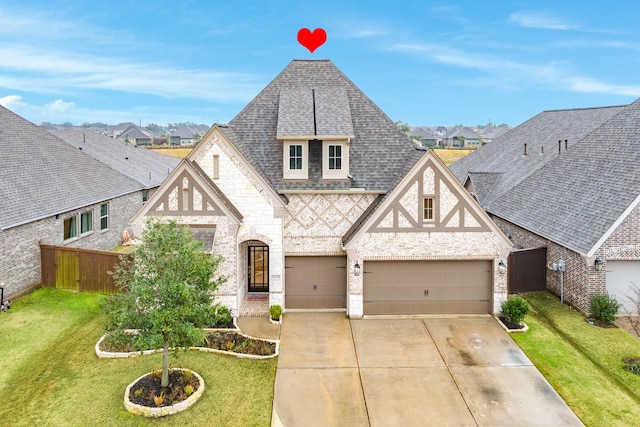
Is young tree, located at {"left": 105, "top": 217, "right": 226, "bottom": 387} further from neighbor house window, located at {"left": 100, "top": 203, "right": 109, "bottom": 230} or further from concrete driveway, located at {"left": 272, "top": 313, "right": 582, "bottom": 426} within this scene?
neighbor house window, located at {"left": 100, "top": 203, "right": 109, "bottom": 230}

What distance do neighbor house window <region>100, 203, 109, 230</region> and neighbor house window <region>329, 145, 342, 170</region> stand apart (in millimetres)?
15903

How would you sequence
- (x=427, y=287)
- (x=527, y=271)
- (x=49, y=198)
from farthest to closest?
(x=49, y=198) < (x=527, y=271) < (x=427, y=287)

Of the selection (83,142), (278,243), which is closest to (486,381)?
(278,243)

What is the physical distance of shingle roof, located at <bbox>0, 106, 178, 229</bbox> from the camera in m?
19.6

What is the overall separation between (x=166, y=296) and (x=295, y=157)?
9.25 metres

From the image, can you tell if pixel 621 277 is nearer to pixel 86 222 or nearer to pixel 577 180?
pixel 577 180

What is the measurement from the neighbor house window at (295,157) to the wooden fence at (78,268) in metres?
8.72

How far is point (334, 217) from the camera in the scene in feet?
60.0

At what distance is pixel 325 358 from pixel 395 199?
21.4 ft

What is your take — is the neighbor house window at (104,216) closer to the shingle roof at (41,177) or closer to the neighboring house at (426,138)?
the shingle roof at (41,177)

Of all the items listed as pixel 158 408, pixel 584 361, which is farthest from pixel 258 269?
pixel 584 361

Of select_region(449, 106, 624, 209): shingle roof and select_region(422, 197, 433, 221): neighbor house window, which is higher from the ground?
select_region(449, 106, 624, 209): shingle roof

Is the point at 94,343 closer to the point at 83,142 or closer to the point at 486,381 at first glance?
the point at 486,381

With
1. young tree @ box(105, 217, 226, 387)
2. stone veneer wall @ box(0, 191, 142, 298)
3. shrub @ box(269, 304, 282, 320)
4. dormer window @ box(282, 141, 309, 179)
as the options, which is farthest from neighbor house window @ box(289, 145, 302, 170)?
stone veneer wall @ box(0, 191, 142, 298)
